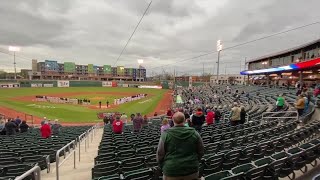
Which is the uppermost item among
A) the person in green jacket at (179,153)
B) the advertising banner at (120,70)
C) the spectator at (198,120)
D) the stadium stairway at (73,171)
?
the advertising banner at (120,70)

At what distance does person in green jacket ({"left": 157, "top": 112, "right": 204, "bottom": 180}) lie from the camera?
140 inches

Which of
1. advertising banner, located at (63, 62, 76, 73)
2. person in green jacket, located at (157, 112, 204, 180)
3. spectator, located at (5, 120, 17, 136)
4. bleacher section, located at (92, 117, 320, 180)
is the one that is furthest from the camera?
advertising banner, located at (63, 62, 76, 73)

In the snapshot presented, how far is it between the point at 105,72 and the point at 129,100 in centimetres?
9641

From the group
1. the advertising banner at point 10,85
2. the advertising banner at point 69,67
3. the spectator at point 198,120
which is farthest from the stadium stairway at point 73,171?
the advertising banner at point 69,67

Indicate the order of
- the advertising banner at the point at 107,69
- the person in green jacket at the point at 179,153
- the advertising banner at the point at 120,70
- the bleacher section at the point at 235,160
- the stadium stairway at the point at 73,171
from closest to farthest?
the person in green jacket at the point at 179,153 < the bleacher section at the point at 235,160 < the stadium stairway at the point at 73,171 < the advertising banner at the point at 107,69 < the advertising banner at the point at 120,70

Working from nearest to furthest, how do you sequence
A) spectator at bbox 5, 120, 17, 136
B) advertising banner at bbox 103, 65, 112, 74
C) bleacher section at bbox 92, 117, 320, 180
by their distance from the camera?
bleacher section at bbox 92, 117, 320, 180
spectator at bbox 5, 120, 17, 136
advertising banner at bbox 103, 65, 112, 74

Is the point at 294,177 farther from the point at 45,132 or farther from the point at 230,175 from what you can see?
the point at 45,132

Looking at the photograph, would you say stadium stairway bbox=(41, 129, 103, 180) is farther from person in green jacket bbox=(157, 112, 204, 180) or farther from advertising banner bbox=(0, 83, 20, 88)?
advertising banner bbox=(0, 83, 20, 88)

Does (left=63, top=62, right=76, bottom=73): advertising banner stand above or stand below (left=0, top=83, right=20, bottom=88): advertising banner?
above

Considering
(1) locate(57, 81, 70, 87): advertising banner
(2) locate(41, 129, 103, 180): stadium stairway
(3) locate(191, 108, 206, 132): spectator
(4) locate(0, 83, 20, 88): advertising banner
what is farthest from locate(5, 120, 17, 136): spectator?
(1) locate(57, 81, 70, 87): advertising banner

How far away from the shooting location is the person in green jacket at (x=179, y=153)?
3555 millimetres

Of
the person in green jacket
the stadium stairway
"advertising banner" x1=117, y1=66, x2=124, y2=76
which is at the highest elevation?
"advertising banner" x1=117, y1=66, x2=124, y2=76

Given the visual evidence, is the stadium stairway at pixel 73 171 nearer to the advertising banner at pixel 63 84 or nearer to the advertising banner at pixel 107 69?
the advertising banner at pixel 63 84

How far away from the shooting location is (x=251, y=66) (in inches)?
2665
